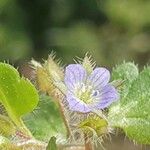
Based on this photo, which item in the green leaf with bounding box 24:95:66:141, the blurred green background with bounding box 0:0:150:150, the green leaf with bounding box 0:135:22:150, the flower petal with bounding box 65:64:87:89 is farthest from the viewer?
the blurred green background with bounding box 0:0:150:150

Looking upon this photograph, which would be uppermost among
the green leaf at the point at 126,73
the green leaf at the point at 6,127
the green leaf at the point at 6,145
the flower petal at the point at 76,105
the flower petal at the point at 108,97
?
the green leaf at the point at 126,73

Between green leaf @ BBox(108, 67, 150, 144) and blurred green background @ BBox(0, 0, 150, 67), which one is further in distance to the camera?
blurred green background @ BBox(0, 0, 150, 67)

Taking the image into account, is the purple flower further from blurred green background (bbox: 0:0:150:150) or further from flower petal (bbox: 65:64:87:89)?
blurred green background (bbox: 0:0:150:150)

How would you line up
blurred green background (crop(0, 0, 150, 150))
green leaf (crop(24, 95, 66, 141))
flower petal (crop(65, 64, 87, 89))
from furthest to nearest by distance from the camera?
1. blurred green background (crop(0, 0, 150, 150))
2. green leaf (crop(24, 95, 66, 141))
3. flower petal (crop(65, 64, 87, 89))

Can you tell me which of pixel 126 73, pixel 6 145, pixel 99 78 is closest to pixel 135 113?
pixel 99 78

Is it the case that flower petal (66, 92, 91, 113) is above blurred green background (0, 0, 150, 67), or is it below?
below

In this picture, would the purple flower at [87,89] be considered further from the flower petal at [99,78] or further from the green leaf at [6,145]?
the green leaf at [6,145]

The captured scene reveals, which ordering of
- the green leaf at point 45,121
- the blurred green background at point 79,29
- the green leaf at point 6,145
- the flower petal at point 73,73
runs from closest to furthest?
the green leaf at point 6,145
the flower petal at point 73,73
the green leaf at point 45,121
the blurred green background at point 79,29

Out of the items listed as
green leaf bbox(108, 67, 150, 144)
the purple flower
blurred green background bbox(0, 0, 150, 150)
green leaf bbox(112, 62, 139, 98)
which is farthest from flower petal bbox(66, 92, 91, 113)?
blurred green background bbox(0, 0, 150, 150)

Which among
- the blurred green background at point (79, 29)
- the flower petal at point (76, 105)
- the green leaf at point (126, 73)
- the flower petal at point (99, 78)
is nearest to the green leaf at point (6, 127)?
the flower petal at point (76, 105)

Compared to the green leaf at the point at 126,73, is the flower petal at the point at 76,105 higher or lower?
lower
